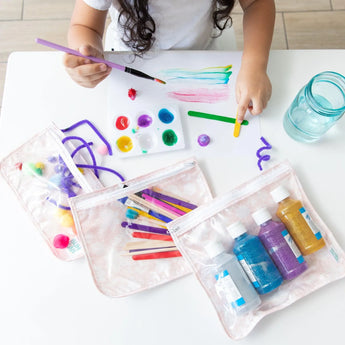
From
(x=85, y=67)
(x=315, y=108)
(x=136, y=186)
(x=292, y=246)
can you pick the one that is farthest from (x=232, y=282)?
(x=85, y=67)

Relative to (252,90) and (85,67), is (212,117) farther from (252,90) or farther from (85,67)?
(85,67)

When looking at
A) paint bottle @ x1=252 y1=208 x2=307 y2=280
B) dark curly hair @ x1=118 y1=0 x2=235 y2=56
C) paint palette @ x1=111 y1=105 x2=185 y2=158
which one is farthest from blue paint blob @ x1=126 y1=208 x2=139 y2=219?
dark curly hair @ x1=118 y1=0 x2=235 y2=56

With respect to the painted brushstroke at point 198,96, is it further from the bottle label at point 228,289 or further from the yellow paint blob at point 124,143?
the bottle label at point 228,289

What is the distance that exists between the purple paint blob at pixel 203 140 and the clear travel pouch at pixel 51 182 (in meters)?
0.21

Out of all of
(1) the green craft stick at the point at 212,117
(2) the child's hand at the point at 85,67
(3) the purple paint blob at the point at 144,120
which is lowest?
(1) the green craft stick at the point at 212,117

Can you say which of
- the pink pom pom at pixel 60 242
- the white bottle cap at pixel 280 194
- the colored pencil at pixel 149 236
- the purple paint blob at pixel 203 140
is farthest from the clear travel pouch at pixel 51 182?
the white bottle cap at pixel 280 194

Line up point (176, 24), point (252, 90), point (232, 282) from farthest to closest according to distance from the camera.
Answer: point (176, 24), point (252, 90), point (232, 282)

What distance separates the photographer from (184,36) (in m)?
0.77

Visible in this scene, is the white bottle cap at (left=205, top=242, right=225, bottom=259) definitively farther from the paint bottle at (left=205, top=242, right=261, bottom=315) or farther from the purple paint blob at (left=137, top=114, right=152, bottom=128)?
the purple paint blob at (left=137, top=114, right=152, bottom=128)

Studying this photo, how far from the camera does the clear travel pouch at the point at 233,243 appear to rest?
0.53 m

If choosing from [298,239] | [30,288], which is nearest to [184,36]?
[298,239]

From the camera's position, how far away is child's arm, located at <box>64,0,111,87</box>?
57 centimetres

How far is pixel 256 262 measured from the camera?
530 millimetres

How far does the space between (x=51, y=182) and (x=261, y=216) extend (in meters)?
0.39
